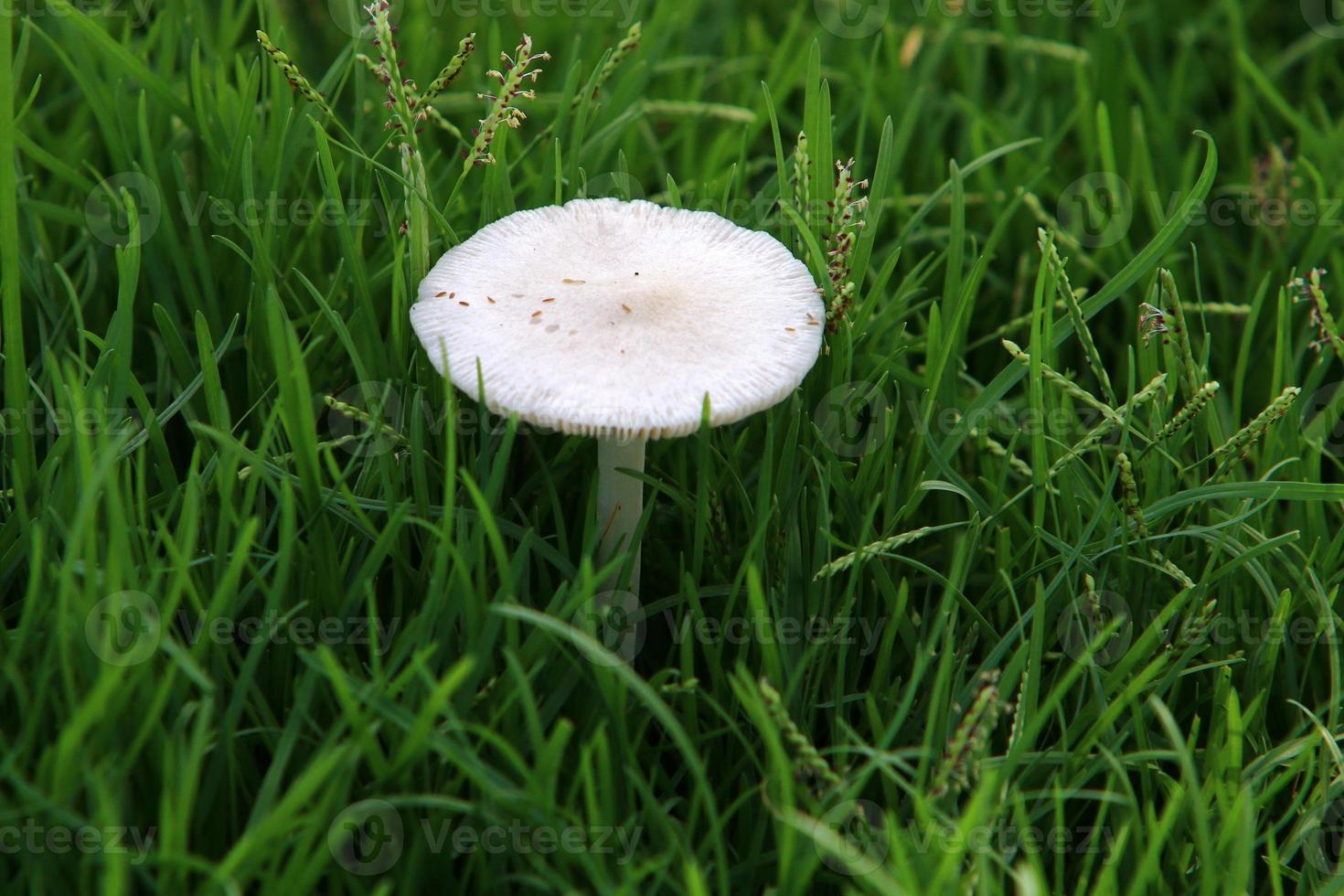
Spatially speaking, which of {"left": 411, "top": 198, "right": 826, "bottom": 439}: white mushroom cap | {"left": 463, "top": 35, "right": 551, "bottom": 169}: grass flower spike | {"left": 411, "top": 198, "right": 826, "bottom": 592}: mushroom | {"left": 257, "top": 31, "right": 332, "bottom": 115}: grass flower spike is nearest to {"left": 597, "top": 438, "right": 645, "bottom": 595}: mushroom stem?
{"left": 411, "top": 198, "right": 826, "bottom": 592}: mushroom

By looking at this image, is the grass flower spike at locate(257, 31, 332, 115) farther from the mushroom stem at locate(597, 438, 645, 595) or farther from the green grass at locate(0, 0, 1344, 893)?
the mushroom stem at locate(597, 438, 645, 595)

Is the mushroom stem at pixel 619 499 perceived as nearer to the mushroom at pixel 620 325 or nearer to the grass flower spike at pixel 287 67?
the mushroom at pixel 620 325

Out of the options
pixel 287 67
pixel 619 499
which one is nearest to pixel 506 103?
pixel 287 67

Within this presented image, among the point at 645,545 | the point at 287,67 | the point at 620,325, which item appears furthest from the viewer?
the point at 645,545

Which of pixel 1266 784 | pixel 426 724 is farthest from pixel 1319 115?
pixel 426 724

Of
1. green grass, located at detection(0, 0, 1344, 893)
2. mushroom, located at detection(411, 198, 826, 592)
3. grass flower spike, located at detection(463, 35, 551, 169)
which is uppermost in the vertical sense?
grass flower spike, located at detection(463, 35, 551, 169)

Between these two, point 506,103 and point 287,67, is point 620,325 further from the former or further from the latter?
point 287,67
